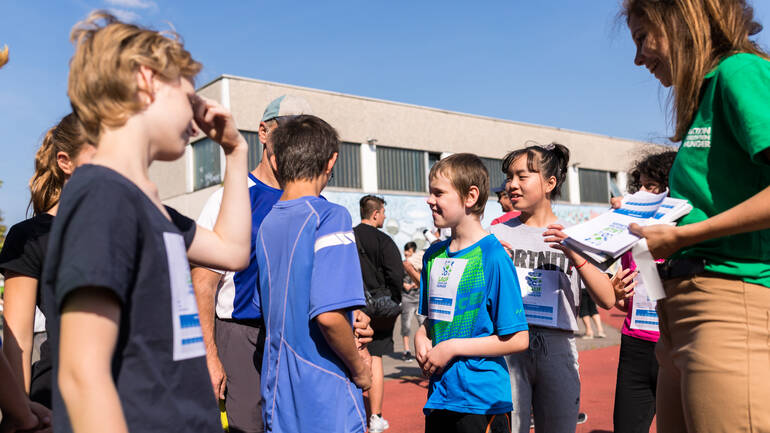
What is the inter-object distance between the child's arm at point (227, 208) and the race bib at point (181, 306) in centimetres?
23

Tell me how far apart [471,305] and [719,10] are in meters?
1.59

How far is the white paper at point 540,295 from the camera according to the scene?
11.3 ft

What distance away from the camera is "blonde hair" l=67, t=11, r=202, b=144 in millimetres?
1398

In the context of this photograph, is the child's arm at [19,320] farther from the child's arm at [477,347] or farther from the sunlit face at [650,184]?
the sunlit face at [650,184]

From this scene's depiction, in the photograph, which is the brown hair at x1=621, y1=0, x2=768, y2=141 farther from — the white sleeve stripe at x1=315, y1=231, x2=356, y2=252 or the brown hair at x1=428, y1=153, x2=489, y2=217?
the white sleeve stripe at x1=315, y1=231, x2=356, y2=252

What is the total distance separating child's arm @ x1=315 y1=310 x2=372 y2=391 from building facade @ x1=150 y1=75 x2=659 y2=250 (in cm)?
1673

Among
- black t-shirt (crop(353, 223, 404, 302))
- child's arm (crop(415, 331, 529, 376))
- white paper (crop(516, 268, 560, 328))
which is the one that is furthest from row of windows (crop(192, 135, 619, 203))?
child's arm (crop(415, 331, 529, 376))

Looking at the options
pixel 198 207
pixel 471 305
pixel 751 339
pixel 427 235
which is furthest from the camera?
pixel 198 207

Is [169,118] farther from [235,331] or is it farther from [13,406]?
[235,331]

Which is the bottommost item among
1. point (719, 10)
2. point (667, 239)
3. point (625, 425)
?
point (625, 425)

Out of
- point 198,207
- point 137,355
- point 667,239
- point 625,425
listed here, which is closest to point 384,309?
point 625,425

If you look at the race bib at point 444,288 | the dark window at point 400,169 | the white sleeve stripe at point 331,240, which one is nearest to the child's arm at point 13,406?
the white sleeve stripe at point 331,240

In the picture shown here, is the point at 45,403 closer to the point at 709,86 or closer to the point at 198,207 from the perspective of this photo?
the point at 709,86

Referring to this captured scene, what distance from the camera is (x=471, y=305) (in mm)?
2854
